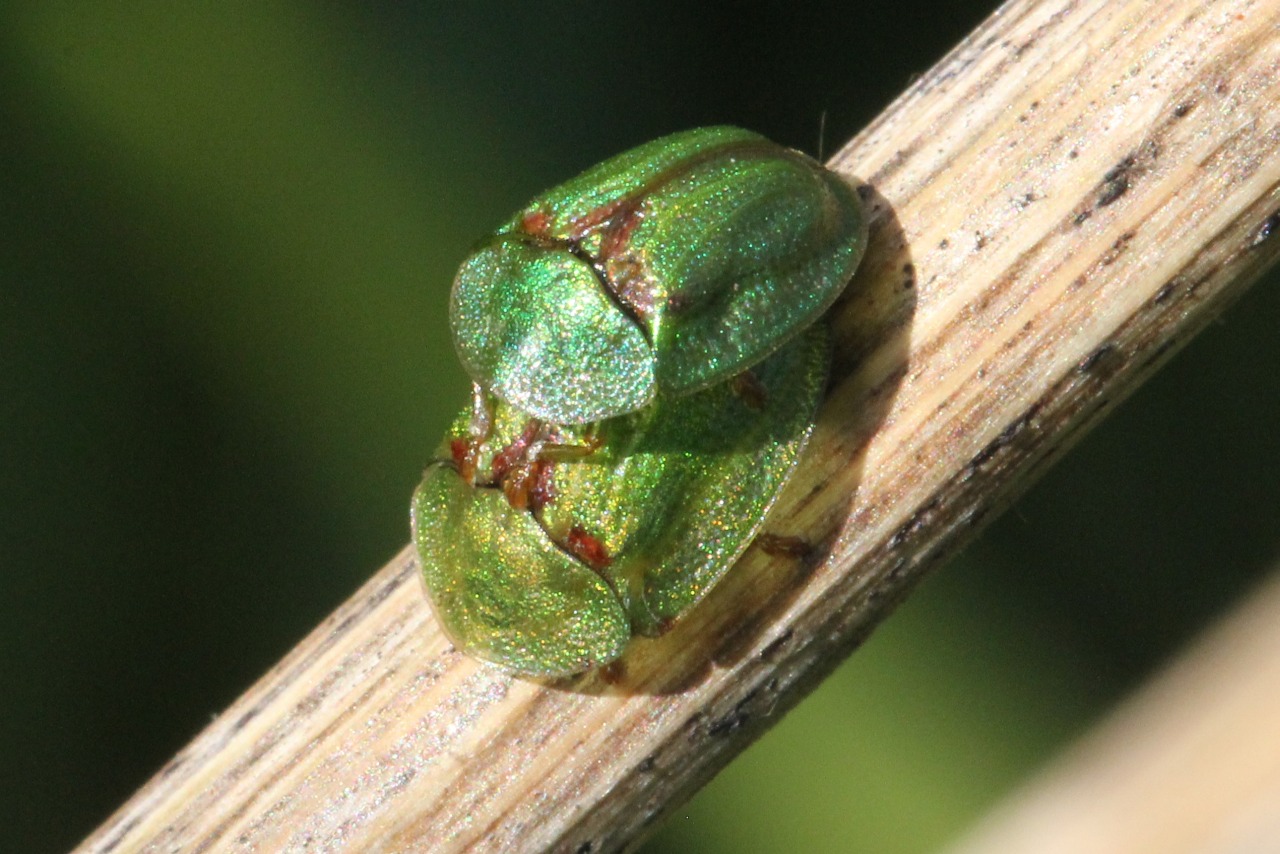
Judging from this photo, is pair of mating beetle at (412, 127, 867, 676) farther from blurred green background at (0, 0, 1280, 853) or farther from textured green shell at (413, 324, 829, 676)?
blurred green background at (0, 0, 1280, 853)

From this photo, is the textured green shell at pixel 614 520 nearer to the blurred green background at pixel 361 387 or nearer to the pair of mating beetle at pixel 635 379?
the pair of mating beetle at pixel 635 379

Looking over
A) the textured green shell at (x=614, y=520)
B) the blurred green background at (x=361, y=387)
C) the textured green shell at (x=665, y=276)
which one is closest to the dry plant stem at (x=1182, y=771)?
the blurred green background at (x=361, y=387)

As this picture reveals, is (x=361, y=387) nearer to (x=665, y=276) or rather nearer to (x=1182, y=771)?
(x=665, y=276)

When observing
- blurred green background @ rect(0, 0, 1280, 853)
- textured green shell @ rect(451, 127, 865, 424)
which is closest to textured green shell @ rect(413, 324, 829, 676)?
textured green shell @ rect(451, 127, 865, 424)

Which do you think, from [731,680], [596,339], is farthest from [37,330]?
[731,680]

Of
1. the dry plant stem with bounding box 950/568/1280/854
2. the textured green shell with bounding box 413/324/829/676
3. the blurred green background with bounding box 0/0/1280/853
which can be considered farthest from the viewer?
the blurred green background with bounding box 0/0/1280/853

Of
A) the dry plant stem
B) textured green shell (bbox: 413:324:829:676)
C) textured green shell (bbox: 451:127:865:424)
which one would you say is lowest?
the dry plant stem
